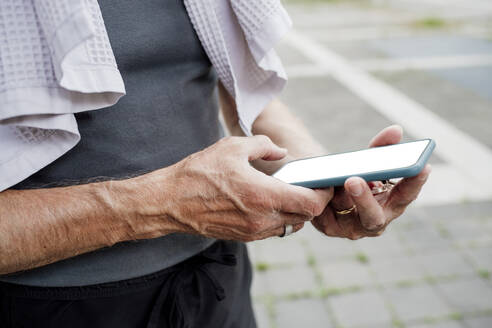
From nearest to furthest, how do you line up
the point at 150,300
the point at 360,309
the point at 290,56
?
the point at 150,300 → the point at 360,309 → the point at 290,56

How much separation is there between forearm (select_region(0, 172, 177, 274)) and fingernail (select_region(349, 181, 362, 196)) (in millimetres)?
420

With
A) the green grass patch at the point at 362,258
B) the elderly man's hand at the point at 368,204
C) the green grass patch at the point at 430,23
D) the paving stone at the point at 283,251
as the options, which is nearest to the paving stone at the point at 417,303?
the green grass patch at the point at 362,258

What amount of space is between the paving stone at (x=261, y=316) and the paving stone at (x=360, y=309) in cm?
40

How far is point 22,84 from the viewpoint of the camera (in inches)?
33.4

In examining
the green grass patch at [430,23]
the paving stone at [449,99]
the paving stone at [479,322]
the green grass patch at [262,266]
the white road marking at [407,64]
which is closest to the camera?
the paving stone at [479,322]

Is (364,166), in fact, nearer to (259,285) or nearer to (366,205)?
(366,205)

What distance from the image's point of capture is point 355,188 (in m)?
0.96

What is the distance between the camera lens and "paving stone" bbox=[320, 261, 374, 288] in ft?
9.80

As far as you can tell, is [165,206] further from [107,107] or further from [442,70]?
[442,70]

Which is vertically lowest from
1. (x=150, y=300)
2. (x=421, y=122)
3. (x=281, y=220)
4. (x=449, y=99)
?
(x=449, y=99)

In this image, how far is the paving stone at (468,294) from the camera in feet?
9.04

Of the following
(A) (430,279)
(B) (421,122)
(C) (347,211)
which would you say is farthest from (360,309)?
(B) (421,122)

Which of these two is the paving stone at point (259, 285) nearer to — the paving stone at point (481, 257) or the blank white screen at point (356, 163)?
the paving stone at point (481, 257)

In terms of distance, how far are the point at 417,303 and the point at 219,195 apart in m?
2.25
